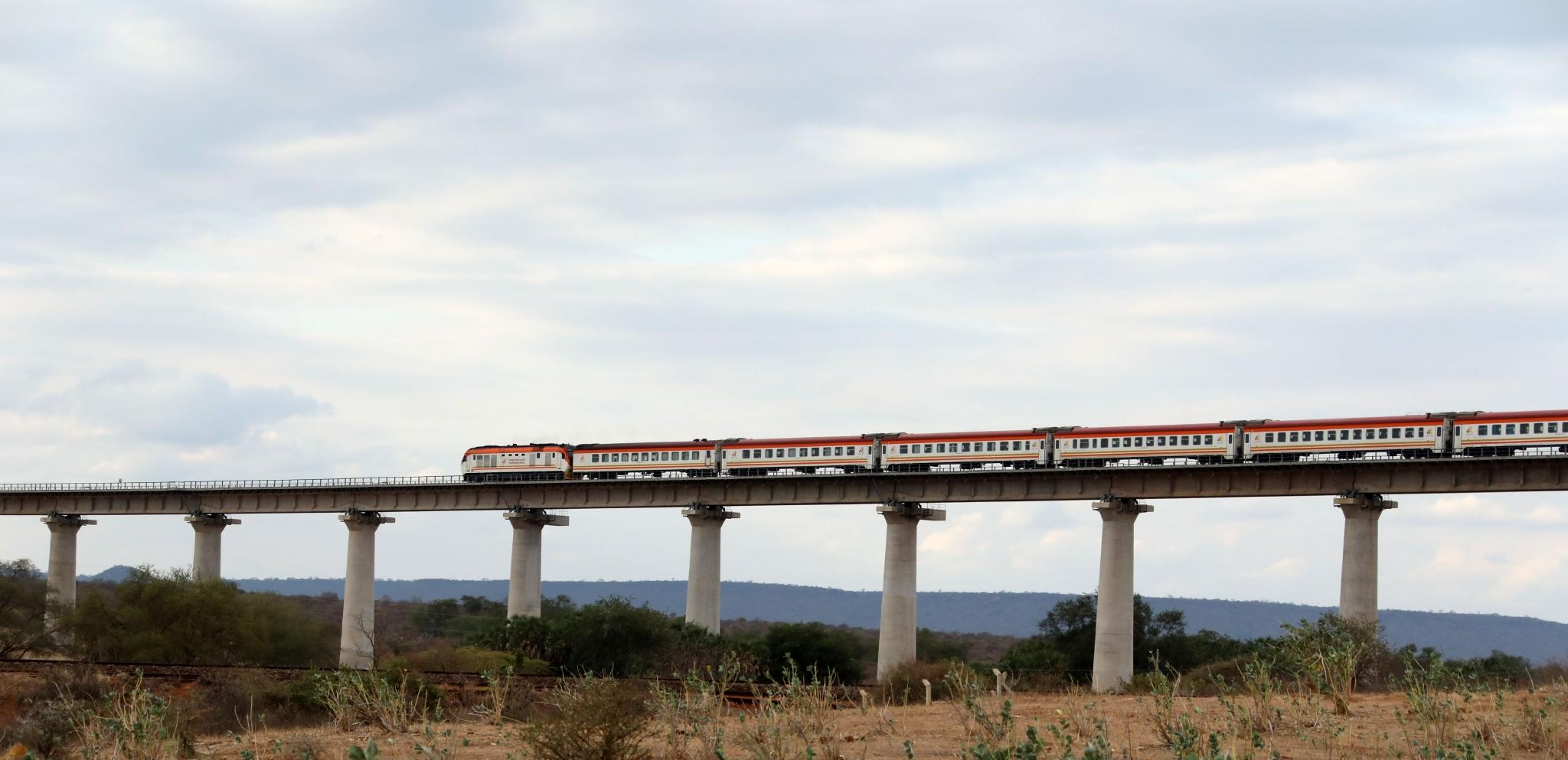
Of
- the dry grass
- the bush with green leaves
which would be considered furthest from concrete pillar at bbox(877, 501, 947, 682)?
the dry grass

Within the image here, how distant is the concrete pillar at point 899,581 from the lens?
69.4 meters

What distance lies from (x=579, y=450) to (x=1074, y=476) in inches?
1120

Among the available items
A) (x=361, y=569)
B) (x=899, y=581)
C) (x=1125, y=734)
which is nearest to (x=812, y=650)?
(x=899, y=581)

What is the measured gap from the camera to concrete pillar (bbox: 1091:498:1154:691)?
63.7 meters

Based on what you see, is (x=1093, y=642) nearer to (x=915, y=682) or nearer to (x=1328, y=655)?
(x=915, y=682)

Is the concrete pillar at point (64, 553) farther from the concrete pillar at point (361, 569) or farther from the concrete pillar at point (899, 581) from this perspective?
the concrete pillar at point (899, 581)

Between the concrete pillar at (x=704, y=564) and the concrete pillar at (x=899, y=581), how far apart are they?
972 centimetres

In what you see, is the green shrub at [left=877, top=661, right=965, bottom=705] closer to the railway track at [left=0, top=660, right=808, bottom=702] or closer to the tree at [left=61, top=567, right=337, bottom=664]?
the railway track at [left=0, top=660, right=808, bottom=702]

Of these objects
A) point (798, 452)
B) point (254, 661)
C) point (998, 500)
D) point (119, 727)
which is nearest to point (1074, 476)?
point (998, 500)

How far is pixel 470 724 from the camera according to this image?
88.4ft

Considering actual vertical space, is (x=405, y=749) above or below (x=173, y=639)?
above

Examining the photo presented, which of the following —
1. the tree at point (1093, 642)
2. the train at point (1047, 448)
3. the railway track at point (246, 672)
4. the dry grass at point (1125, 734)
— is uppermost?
the train at point (1047, 448)

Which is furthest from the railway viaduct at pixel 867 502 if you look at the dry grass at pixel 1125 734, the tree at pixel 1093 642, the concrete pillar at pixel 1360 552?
the dry grass at pixel 1125 734

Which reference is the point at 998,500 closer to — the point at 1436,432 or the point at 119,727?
the point at 1436,432
